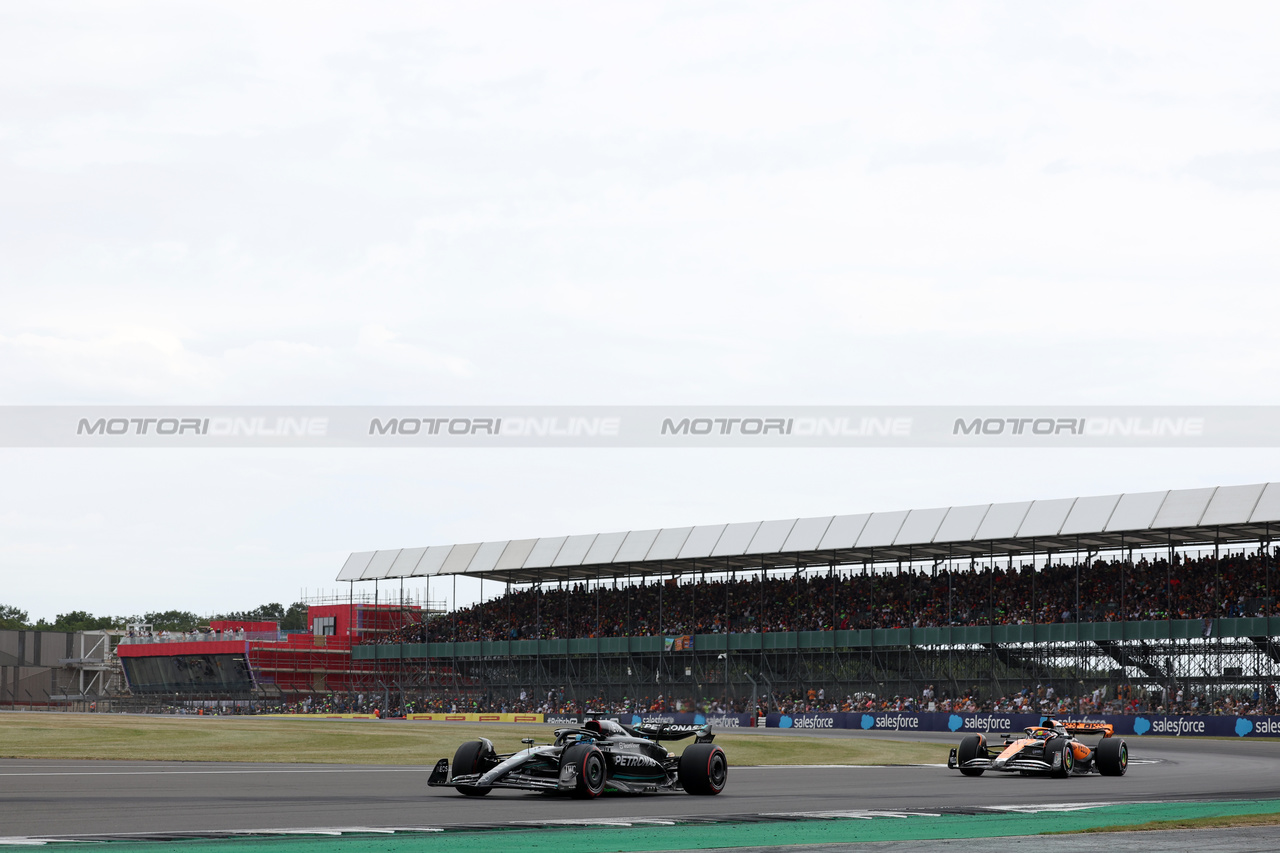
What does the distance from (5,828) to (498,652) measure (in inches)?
2477

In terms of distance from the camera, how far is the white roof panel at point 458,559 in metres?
76.1

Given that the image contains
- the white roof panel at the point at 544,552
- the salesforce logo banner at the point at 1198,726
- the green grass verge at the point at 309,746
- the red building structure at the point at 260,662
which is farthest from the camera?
the red building structure at the point at 260,662

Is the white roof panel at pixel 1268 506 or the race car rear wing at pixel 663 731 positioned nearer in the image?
the race car rear wing at pixel 663 731

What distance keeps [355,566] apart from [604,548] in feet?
60.8

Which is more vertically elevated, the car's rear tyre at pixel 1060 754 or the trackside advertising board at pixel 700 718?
the car's rear tyre at pixel 1060 754

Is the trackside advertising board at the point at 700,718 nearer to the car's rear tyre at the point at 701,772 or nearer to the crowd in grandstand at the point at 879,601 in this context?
the crowd in grandstand at the point at 879,601

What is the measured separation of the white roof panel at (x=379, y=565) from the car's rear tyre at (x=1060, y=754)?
5934 cm

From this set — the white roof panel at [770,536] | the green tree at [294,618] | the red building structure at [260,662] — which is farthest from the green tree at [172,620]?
the white roof panel at [770,536]

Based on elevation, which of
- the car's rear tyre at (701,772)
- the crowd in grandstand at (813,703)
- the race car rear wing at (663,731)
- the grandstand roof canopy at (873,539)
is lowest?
the crowd in grandstand at (813,703)

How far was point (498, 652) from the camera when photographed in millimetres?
74438

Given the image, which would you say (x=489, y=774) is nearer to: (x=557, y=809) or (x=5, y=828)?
(x=557, y=809)

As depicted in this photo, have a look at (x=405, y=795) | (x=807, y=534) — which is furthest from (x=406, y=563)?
(x=405, y=795)

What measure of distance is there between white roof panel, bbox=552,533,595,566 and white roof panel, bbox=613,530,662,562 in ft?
7.90

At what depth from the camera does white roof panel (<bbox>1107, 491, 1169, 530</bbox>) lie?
52.8 meters
